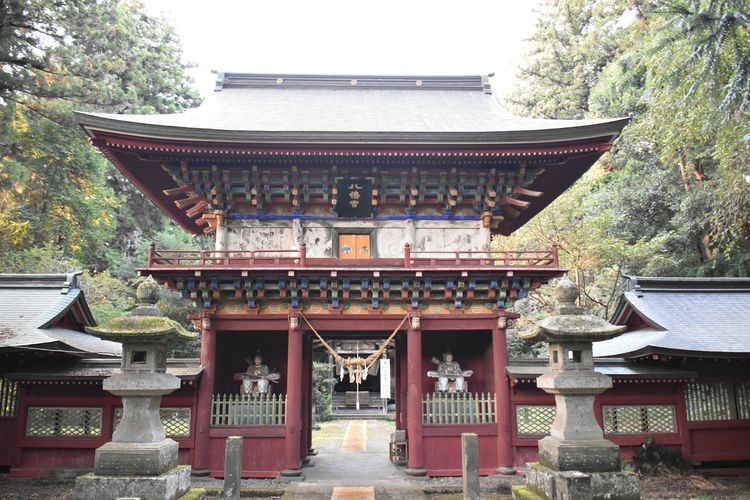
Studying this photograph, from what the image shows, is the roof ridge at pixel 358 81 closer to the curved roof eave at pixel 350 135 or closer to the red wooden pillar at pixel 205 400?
the curved roof eave at pixel 350 135

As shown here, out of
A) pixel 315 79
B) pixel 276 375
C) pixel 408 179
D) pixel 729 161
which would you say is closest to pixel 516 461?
pixel 276 375

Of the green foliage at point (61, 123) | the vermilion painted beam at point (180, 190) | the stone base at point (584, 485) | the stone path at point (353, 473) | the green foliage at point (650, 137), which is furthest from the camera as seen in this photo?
the green foliage at point (61, 123)

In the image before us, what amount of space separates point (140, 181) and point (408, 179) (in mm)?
6712

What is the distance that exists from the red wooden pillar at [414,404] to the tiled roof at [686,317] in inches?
170

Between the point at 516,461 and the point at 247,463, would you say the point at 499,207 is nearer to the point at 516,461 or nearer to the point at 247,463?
the point at 516,461

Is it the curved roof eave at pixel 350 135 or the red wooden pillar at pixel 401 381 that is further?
the red wooden pillar at pixel 401 381

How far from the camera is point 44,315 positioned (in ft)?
40.4

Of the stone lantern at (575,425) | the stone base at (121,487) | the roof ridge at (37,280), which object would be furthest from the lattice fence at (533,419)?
the roof ridge at (37,280)

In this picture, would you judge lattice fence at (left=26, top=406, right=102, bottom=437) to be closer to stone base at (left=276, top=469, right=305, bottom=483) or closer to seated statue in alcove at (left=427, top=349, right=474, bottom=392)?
stone base at (left=276, top=469, right=305, bottom=483)

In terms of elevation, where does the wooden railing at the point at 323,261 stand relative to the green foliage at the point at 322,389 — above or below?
above

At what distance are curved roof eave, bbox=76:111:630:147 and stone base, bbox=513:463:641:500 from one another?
21.8 ft

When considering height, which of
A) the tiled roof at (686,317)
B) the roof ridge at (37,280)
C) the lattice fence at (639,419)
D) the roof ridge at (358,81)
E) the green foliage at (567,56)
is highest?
the green foliage at (567,56)

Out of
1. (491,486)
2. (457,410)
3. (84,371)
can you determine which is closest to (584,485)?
(491,486)

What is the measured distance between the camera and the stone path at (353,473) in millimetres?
9664
